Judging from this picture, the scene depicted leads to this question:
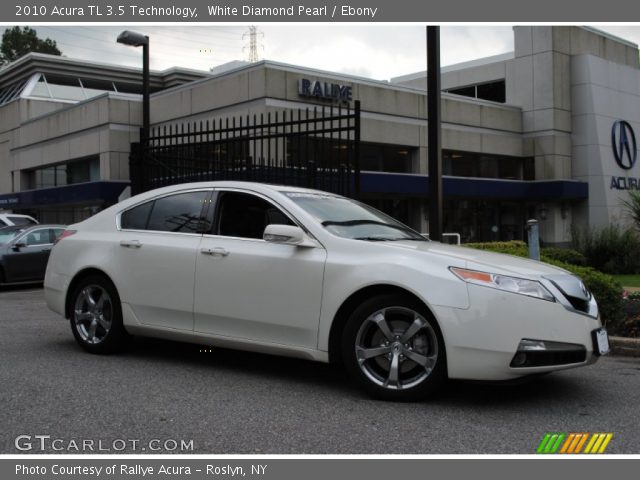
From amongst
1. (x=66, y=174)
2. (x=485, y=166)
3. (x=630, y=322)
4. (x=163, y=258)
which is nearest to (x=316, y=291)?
(x=163, y=258)

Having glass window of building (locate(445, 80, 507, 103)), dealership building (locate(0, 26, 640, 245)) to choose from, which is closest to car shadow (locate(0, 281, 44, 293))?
dealership building (locate(0, 26, 640, 245))

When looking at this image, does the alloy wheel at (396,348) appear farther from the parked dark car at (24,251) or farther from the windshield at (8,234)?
the windshield at (8,234)

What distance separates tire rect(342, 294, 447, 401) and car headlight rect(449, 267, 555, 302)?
40cm

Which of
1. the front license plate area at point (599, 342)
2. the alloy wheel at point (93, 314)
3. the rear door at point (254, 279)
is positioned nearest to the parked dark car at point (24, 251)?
the alloy wheel at point (93, 314)

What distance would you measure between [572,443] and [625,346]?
3.42 m

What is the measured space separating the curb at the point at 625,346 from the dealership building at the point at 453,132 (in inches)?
663

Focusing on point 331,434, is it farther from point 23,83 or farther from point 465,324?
point 23,83

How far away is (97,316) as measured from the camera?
673cm

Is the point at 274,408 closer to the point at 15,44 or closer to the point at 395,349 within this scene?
the point at 395,349

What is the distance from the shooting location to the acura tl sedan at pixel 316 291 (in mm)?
4746

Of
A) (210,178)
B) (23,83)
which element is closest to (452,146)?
(210,178)

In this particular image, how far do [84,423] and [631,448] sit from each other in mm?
3332

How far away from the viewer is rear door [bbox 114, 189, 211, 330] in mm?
6082

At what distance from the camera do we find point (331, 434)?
4.27 meters
